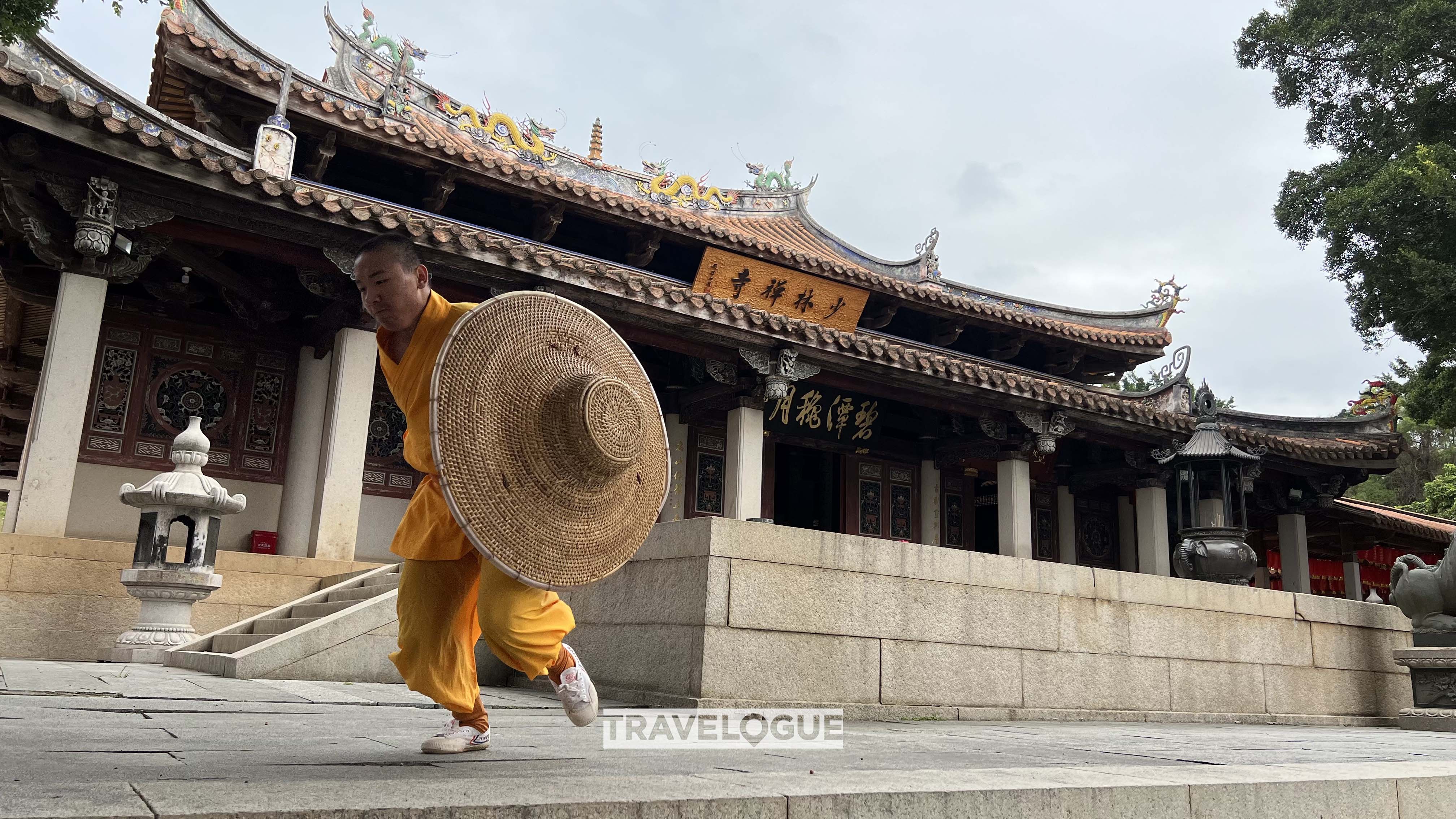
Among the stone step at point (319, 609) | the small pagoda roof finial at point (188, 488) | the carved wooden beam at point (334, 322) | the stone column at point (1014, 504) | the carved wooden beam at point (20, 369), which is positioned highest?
the carved wooden beam at point (20, 369)

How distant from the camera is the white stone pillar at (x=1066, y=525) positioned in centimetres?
1535

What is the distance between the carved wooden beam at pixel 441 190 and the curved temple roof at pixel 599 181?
1.12 feet

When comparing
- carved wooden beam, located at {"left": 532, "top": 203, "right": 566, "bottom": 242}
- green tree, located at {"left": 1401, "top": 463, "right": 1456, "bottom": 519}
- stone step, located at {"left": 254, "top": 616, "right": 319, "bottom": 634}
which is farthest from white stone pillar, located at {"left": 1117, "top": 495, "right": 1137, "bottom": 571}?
green tree, located at {"left": 1401, "top": 463, "right": 1456, "bottom": 519}

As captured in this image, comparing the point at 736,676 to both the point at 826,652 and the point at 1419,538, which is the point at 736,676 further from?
the point at 1419,538

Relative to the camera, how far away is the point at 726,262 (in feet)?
41.1

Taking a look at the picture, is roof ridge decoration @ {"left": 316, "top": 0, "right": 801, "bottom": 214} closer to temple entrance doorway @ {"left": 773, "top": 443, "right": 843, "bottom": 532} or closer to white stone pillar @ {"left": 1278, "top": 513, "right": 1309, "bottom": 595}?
temple entrance doorway @ {"left": 773, "top": 443, "right": 843, "bottom": 532}

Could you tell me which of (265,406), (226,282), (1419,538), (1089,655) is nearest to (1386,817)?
(1089,655)

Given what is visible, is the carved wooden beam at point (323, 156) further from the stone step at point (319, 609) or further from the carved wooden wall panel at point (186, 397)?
the stone step at point (319, 609)

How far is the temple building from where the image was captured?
7.91 metres

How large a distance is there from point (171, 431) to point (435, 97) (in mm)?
5252

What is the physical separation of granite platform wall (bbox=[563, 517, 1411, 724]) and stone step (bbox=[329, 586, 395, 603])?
1.96 metres

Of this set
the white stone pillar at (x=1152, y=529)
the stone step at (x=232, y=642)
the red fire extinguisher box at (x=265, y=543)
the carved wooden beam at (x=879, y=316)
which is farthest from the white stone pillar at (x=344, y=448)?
the white stone pillar at (x=1152, y=529)

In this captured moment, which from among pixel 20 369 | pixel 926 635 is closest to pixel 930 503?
pixel 926 635

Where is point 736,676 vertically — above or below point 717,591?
below
